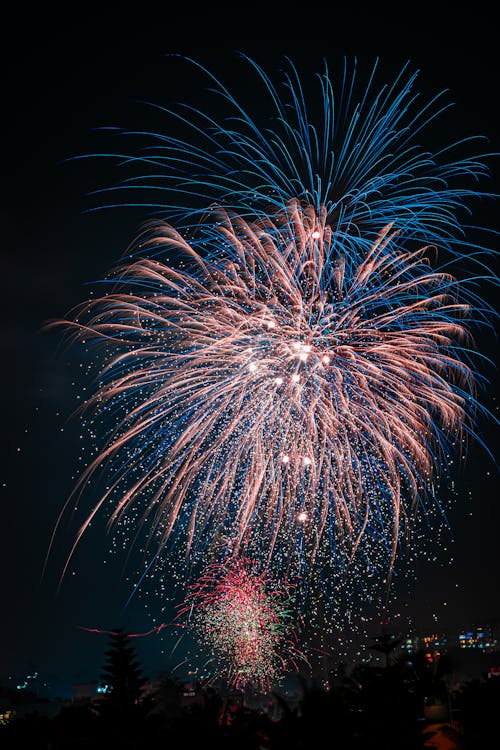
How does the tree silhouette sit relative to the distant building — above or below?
below

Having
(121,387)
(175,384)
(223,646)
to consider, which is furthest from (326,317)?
(223,646)

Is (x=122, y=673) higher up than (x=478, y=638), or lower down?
lower down

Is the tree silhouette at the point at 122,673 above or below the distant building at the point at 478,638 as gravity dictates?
below

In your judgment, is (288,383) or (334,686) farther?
(288,383)

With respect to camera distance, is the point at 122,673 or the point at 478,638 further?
the point at 478,638

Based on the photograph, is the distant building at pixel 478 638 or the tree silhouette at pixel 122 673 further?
the distant building at pixel 478 638

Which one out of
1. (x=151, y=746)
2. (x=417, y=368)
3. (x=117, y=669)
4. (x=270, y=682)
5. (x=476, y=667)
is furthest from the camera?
(x=476, y=667)

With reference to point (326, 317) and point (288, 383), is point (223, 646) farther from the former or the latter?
point (326, 317)

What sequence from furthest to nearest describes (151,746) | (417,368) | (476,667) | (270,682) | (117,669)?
(476,667), (270,682), (417,368), (117,669), (151,746)

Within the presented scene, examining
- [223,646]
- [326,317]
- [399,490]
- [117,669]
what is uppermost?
[326,317]

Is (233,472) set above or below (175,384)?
below

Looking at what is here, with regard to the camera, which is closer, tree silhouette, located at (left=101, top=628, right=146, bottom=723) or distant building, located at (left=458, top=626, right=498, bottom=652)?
tree silhouette, located at (left=101, top=628, right=146, bottom=723)
